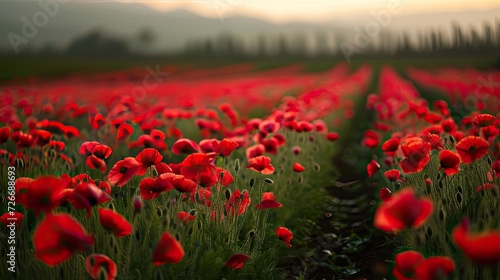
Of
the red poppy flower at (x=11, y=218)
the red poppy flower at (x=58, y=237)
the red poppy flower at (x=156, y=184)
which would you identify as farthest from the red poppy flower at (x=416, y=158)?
the red poppy flower at (x=11, y=218)

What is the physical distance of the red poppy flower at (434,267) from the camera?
150 cm

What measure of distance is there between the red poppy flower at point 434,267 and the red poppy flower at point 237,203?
1.27 metres

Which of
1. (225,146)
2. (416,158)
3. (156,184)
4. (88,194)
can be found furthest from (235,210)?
(88,194)

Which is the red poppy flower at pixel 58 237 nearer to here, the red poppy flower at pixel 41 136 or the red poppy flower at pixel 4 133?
the red poppy flower at pixel 4 133

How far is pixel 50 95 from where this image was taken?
284 inches

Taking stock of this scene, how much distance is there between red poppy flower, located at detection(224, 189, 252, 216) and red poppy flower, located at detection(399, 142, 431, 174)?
830 millimetres

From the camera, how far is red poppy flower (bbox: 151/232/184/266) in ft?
5.19

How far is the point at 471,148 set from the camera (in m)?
2.40

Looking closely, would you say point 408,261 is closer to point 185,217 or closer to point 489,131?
point 185,217

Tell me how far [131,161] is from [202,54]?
32409 mm

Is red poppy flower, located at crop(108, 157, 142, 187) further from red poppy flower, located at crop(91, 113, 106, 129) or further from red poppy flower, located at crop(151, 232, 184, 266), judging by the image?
red poppy flower, located at crop(91, 113, 106, 129)

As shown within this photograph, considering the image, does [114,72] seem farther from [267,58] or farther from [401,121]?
[267,58]

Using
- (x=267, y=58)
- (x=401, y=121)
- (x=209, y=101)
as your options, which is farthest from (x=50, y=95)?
(x=267, y=58)

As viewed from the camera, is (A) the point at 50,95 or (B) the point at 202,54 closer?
(A) the point at 50,95
